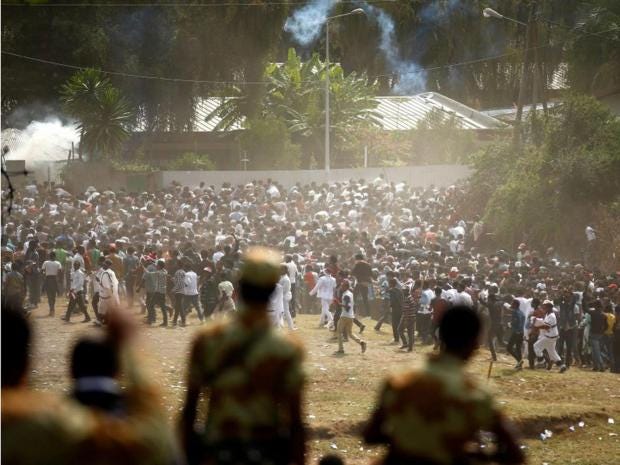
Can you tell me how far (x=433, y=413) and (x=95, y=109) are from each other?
3945 cm

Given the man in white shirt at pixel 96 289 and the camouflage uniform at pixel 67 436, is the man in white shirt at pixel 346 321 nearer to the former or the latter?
the man in white shirt at pixel 96 289

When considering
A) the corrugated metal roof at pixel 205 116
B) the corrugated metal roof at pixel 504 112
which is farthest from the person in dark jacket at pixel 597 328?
the corrugated metal roof at pixel 504 112

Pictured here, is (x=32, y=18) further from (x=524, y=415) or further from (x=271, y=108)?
(x=524, y=415)

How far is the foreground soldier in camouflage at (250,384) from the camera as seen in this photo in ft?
16.3

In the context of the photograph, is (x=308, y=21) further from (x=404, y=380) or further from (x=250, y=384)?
(x=404, y=380)

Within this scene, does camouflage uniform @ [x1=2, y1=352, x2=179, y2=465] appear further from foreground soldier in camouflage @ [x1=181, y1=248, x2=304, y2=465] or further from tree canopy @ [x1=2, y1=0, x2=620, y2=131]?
tree canopy @ [x1=2, y1=0, x2=620, y2=131]

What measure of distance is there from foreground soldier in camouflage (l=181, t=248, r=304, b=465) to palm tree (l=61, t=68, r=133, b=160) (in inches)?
1504

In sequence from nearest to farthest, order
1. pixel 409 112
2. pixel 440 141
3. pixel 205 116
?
pixel 440 141, pixel 205 116, pixel 409 112

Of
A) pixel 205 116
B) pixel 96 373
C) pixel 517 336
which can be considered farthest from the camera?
pixel 205 116

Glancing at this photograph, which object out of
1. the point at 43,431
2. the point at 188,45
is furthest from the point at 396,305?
the point at 188,45

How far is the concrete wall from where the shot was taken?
137 feet

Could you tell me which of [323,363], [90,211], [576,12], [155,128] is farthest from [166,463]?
[155,128]

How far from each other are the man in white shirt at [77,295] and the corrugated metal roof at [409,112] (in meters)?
29.5

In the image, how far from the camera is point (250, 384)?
16.4ft
